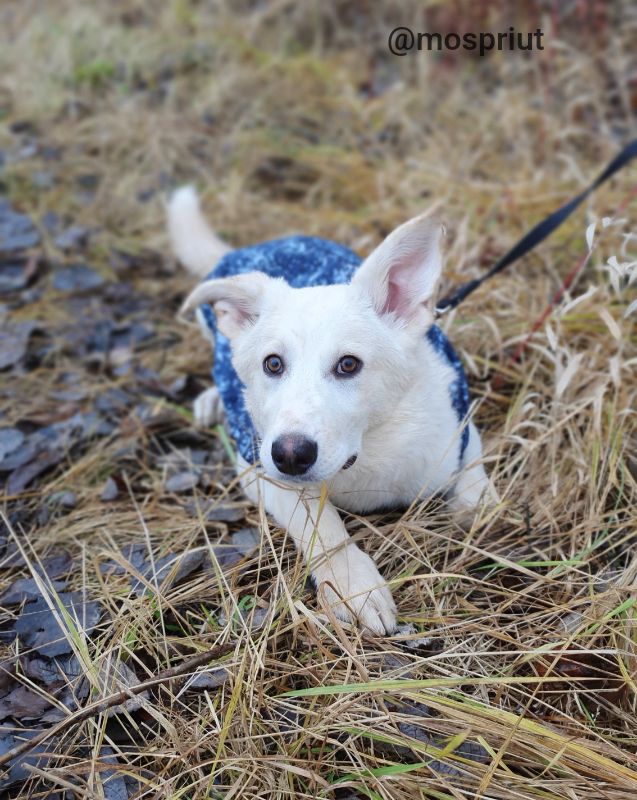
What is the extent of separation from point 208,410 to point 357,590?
3.91 ft

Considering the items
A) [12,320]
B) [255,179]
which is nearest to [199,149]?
[255,179]

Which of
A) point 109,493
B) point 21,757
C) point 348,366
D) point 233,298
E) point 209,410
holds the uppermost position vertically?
point 233,298

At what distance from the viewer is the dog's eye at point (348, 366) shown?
172cm

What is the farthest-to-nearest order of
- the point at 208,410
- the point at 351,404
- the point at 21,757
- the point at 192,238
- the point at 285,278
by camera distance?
the point at 192,238 < the point at 208,410 < the point at 285,278 < the point at 351,404 < the point at 21,757

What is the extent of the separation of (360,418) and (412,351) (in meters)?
0.28

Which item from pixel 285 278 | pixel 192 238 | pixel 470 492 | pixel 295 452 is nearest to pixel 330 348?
pixel 295 452

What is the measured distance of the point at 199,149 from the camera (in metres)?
→ 4.90

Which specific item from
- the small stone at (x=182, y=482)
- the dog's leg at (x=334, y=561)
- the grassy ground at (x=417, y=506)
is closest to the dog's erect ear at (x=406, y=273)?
the grassy ground at (x=417, y=506)

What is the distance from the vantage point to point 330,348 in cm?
170

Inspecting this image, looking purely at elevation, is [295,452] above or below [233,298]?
below

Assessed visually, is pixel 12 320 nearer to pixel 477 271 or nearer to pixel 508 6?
pixel 477 271

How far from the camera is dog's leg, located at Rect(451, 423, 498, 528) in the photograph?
6.45 ft

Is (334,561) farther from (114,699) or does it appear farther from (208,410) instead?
(208,410)

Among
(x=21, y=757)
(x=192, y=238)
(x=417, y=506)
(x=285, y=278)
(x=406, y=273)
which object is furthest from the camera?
(x=192, y=238)
